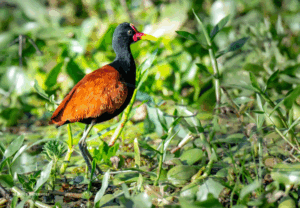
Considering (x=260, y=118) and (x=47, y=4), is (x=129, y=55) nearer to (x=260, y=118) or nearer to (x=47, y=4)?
(x=260, y=118)

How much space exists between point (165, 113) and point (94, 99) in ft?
1.03

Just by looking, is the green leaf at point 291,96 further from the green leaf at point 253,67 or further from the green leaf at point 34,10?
the green leaf at point 34,10

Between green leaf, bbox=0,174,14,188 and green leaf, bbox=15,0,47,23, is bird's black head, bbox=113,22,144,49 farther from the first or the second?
green leaf, bbox=15,0,47,23

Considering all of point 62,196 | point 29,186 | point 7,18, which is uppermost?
point 7,18

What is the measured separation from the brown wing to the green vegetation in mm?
128

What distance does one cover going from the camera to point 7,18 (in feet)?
12.8

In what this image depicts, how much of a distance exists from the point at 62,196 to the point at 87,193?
9.4 inches

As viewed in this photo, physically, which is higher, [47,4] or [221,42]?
[47,4]

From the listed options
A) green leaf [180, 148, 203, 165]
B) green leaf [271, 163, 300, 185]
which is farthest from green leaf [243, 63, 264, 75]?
green leaf [271, 163, 300, 185]

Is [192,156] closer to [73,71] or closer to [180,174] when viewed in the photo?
[180,174]

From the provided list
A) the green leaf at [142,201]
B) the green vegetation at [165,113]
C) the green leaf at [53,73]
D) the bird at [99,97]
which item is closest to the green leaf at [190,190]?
the green vegetation at [165,113]

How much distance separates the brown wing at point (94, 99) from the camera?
1.21m

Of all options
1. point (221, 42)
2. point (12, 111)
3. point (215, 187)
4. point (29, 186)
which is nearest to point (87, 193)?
point (29, 186)

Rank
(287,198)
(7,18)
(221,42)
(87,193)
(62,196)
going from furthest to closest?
(7,18), (221,42), (62,196), (87,193), (287,198)
